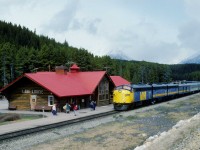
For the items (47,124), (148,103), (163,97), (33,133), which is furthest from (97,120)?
(163,97)

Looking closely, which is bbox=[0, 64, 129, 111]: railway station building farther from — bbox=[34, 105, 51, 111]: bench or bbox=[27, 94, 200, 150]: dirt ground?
bbox=[27, 94, 200, 150]: dirt ground

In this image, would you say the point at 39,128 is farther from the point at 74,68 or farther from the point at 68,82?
the point at 74,68

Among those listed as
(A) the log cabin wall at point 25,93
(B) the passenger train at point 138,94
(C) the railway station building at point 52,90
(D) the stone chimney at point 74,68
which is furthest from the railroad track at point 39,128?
(D) the stone chimney at point 74,68

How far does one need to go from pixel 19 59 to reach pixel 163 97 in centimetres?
4964

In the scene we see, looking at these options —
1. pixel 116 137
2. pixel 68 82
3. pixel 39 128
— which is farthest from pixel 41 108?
pixel 116 137

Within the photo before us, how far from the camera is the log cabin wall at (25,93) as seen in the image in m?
40.1

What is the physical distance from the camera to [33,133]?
2445 cm

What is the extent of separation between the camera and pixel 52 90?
38531 mm

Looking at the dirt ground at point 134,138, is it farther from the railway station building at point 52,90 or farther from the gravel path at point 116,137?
the railway station building at point 52,90

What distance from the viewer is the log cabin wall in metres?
40.1

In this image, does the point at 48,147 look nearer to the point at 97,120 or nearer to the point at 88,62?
the point at 97,120

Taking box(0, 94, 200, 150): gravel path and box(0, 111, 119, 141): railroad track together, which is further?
box(0, 111, 119, 141): railroad track

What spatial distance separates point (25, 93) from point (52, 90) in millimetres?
5137

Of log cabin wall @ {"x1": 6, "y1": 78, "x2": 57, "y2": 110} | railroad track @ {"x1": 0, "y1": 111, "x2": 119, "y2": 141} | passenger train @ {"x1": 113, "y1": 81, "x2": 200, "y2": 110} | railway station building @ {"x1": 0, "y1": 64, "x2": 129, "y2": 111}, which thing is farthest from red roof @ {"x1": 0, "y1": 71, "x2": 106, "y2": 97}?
railroad track @ {"x1": 0, "y1": 111, "x2": 119, "y2": 141}
